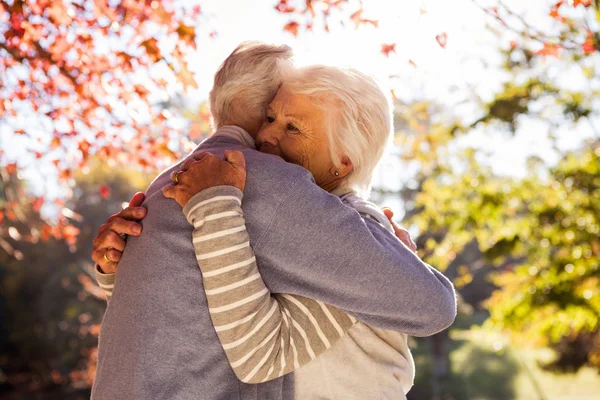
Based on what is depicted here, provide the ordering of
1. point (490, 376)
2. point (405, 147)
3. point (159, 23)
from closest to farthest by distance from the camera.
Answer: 1. point (159, 23)
2. point (405, 147)
3. point (490, 376)

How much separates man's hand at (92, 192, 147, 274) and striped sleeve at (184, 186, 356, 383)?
0.19 meters

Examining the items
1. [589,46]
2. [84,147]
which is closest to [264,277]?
[589,46]

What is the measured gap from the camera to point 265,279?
1.70 meters

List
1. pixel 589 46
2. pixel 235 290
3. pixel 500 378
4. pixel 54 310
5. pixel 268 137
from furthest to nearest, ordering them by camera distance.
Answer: pixel 54 310, pixel 500 378, pixel 589 46, pixel 268 137, pixel 235 290

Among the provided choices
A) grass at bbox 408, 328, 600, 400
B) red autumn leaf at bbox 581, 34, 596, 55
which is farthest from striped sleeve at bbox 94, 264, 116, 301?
grass at bbox 408, 328, 600, 400

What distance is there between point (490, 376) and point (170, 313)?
55.3ft

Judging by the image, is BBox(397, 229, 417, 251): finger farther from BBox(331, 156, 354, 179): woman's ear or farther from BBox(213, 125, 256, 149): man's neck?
BBox(213, 125, 256, 149): man's neck

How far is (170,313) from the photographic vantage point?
1633 mm

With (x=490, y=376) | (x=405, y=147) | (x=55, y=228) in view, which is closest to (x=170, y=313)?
(x=55, y=228)

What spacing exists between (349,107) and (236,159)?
414mm

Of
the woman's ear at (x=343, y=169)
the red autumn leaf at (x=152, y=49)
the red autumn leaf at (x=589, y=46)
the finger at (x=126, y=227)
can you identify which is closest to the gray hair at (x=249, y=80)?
the woman's ear at (x=343, y=169)

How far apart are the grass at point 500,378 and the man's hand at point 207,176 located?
46.9 feet

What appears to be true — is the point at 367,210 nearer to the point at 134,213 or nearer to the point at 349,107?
the point at 349,107

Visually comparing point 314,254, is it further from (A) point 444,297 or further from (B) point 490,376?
(B) point 490,376
